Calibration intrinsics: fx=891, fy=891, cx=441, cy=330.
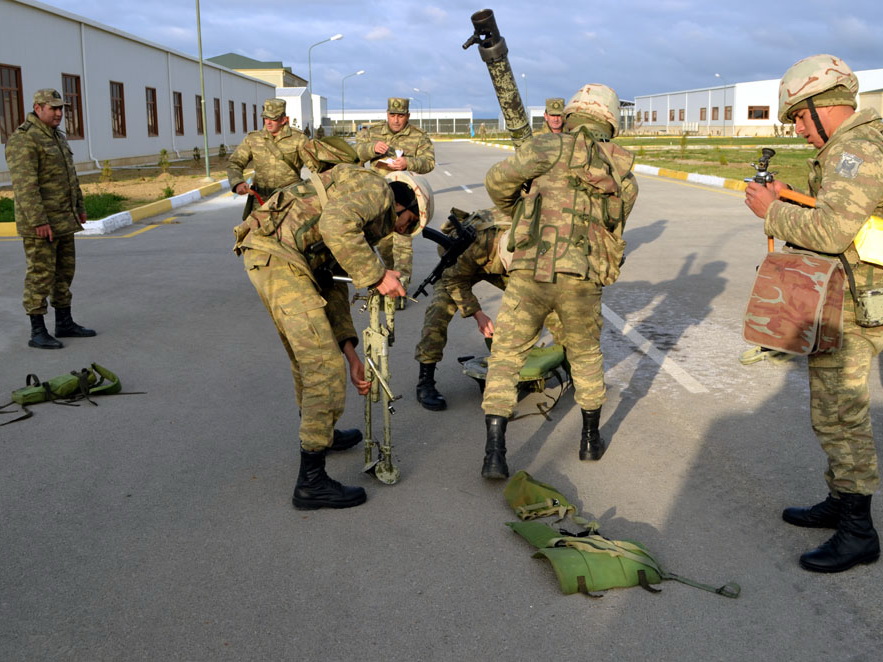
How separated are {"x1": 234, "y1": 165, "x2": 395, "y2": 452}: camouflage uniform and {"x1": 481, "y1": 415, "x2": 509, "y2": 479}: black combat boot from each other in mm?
791

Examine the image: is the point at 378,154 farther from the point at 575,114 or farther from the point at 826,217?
the point at 826,217

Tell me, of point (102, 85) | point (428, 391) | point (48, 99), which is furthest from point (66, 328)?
point (102, 85)

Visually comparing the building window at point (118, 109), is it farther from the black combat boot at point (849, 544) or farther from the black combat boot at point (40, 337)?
the black combat boot at point (849, 544)

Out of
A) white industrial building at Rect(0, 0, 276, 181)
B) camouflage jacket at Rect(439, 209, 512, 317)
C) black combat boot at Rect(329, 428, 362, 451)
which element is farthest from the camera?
white industrial building at Rect(0, 0, 276, 181)

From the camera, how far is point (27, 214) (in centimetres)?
713

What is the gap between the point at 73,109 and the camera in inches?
1124

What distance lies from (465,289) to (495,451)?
1.43 m

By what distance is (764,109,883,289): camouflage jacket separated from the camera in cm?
319

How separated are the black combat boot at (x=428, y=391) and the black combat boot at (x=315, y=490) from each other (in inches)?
60.1

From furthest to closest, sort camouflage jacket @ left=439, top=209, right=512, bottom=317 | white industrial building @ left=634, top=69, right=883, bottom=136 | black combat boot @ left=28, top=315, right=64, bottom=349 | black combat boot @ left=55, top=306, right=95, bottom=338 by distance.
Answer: white industrial building @ left=634, top=69, right=883, bottom=136 → black combat boot @ left=55, top=306, right=95, bottom=338 → black combat boot @ left=28, top=315, right=64, bottom=349 → camouflage jacket @ left=439, top=209, right=512, bottom=317

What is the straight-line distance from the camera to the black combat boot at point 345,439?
4.84 m

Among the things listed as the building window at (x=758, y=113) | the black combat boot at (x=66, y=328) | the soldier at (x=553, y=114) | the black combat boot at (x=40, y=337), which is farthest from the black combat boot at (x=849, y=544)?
the building window at (x=758, y=113)

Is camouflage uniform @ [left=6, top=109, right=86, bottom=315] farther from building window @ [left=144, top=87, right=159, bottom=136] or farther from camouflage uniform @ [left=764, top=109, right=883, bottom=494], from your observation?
building window @ [left=144, top=87, right=159, bottom=136]

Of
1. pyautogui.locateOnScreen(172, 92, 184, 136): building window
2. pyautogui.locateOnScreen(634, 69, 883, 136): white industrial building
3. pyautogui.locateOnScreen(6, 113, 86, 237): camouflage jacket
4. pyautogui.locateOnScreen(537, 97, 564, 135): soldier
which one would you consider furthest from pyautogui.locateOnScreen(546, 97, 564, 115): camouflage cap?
pyautogui.locateOnScreen(634, 69, 883, 136): white industrial building
